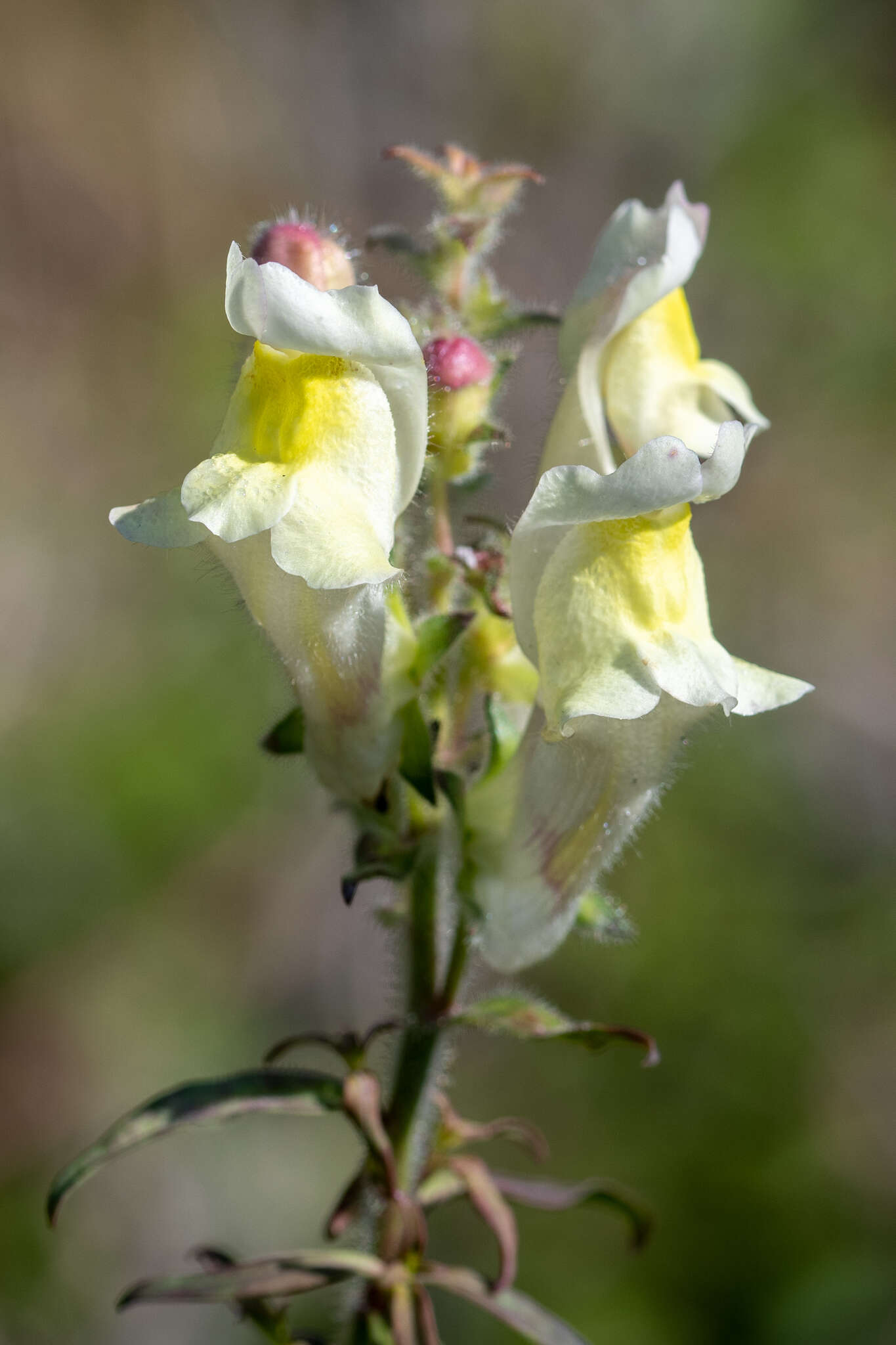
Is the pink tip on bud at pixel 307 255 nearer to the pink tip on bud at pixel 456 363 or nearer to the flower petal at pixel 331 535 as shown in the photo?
the pink tip on bud at pixel 456 363

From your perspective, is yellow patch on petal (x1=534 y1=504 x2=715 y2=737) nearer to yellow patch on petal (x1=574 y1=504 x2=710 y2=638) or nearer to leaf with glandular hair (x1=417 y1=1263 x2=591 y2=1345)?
yellow patch on petal (x1=574 y1=504 x2=710 y2=638)

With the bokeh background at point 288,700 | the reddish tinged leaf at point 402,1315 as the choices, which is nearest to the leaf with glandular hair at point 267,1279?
the reddish tinged leaf at point 402,1315

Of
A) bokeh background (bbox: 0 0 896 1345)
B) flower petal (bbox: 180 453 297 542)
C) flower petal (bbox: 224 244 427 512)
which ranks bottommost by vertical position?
A: bokeh background (bbox: 0 0 896 1345)

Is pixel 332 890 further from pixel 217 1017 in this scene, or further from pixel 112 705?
pixel 112 705

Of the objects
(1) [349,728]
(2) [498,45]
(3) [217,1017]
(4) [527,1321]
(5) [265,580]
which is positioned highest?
(2) [498,45]

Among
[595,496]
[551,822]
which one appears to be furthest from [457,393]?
[551,822]

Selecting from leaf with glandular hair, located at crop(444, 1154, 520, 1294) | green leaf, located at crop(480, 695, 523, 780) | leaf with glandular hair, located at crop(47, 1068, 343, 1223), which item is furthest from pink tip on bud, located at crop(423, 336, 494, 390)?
leaf with glandular hair, located at crop(444, 1154, 520, 1294)

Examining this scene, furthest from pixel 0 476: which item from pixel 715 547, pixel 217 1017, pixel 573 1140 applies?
pixel 573 1140
